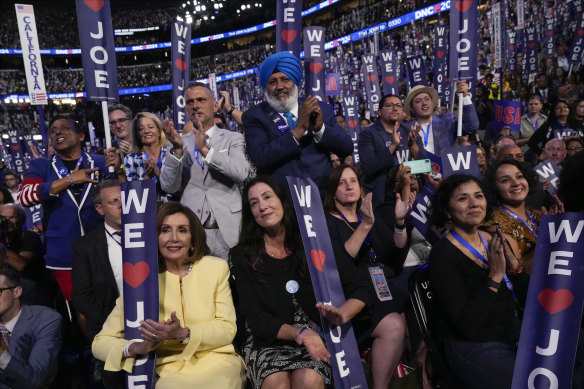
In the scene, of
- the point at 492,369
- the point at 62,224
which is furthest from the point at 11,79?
→ the point at 492,369

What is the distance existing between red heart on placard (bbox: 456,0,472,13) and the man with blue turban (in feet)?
5.96

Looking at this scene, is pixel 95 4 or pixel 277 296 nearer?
pixel 277 296

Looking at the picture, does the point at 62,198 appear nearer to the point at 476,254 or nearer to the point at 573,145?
the point at 476,254

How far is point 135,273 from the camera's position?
184 cm

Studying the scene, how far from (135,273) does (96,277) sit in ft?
2.95

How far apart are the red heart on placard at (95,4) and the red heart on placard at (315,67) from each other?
87.3 inches

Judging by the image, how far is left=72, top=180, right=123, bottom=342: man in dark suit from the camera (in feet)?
8.36

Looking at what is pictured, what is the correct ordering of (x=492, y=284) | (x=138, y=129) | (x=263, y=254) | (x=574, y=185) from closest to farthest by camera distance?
1. (x=574, y=185)
2. (x=492, y=284)
3. (x=263, y=254)
4. (x=138, y=129)

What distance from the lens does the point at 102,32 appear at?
2.50 metres

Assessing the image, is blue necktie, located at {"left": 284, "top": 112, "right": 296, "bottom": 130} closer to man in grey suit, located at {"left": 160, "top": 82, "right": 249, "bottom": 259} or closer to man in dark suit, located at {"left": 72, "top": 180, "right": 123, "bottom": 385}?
man in grey suit, located at {"left": 160, "top": 82, "right": 249, "bottom": 259}

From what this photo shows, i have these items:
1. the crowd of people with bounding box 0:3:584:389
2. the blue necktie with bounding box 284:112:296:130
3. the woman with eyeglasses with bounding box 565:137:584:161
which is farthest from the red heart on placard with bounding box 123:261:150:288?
the woman with eyeglasses with bounding box 565:137:584:161

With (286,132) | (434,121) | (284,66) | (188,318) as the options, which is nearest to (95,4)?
(284,66)

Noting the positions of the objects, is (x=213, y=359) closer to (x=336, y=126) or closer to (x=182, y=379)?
(x=182, y=379)

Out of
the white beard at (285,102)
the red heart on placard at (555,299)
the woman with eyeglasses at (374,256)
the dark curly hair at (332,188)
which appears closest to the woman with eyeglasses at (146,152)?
the white beard at (285,102)
